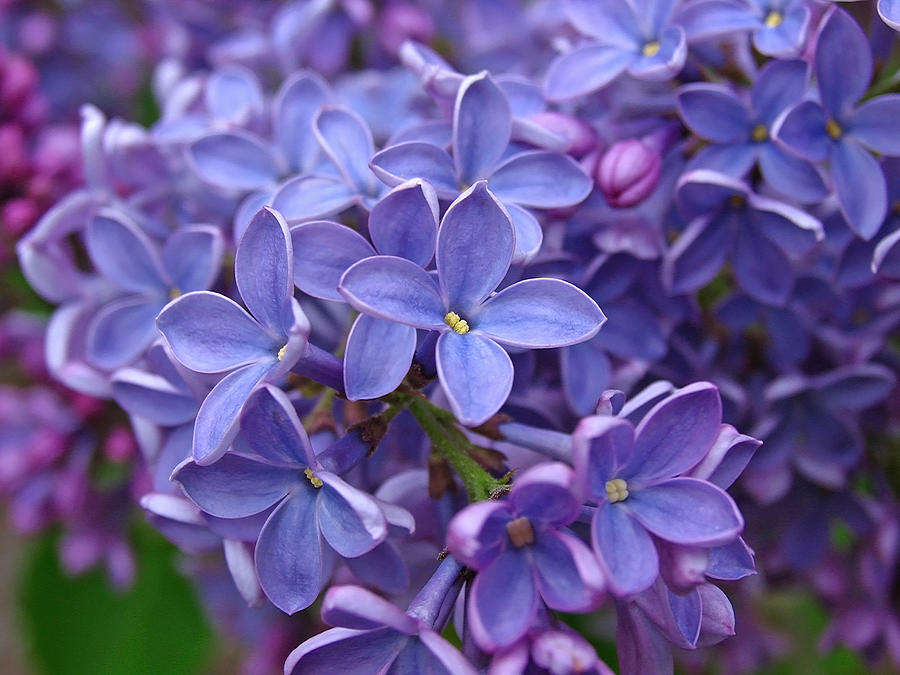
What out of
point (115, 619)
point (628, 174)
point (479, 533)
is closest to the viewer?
point (479, 533)

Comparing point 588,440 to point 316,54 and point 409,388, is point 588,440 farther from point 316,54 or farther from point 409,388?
point 316,54

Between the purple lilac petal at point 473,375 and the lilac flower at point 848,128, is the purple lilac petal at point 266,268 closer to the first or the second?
the purple lilac petal at point 473,375

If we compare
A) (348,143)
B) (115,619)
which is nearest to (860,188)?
(348,143)

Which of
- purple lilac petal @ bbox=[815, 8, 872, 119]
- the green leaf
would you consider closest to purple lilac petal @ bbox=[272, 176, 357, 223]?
purple lilac petal @ bbox=[815, 8, 872, 119]

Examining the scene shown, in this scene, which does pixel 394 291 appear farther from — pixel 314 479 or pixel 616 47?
pixel 616 47

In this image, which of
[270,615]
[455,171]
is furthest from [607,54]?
[270,615]

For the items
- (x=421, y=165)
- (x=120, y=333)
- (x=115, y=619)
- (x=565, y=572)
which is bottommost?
(x=115, y=619)
